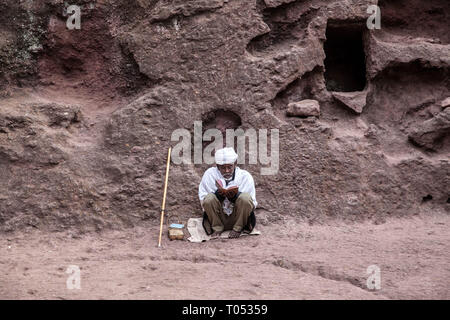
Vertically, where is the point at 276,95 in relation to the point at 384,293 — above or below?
above

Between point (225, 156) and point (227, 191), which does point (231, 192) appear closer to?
point (227, 191)

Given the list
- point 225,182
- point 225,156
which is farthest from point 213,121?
point 225,182

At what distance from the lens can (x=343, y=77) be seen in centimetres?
648

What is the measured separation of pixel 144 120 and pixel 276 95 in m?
1.45

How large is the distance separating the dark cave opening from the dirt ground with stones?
0.08m

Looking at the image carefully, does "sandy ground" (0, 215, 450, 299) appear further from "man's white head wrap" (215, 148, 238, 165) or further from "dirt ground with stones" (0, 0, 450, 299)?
"man's white head wrap" (215, 148, 238, 165)

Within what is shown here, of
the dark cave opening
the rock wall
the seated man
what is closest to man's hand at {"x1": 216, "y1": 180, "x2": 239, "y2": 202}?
the seated man

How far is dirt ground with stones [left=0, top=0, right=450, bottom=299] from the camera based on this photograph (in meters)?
5.38

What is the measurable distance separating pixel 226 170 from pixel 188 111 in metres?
0.84

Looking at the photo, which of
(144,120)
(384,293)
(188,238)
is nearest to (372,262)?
(384,293)

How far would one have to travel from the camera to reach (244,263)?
180 inches

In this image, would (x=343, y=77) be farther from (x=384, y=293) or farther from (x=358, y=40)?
(x=384, y=293)

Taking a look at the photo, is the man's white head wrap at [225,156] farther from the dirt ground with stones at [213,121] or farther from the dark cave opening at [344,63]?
the dark cave opening at [344,63]

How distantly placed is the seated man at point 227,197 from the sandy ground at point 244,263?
0.65ft
